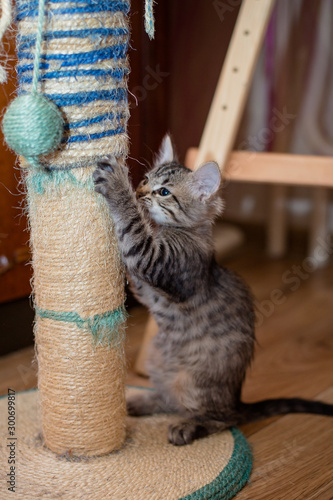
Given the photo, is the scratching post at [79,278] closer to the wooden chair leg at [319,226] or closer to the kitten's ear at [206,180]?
the kitten's ear at [206,180]

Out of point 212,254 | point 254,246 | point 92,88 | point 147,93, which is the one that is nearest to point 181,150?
point 147,93

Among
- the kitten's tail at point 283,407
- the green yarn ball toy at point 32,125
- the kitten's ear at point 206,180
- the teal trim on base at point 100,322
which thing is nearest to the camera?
the green yarn ball toy at point 32,125

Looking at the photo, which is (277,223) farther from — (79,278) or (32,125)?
(32,125)

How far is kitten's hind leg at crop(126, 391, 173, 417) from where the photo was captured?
49.0 inches

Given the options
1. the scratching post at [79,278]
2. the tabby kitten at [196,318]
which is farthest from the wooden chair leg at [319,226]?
the scratching post at [79,278]

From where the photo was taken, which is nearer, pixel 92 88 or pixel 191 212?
pixel 92 88

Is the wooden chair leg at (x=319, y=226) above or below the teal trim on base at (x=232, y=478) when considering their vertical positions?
below

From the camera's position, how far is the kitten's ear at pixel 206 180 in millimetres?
1087

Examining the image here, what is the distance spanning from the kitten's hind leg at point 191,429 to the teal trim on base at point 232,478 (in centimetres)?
5

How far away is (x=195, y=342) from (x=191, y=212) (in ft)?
0.88

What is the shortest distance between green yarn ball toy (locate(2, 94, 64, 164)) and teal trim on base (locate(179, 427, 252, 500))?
2.04 feet

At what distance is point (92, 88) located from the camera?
918 millimetres

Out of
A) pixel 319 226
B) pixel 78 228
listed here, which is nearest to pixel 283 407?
pixel 78 228

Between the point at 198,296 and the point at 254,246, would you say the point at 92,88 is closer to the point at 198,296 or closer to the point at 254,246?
the point at 198,296
